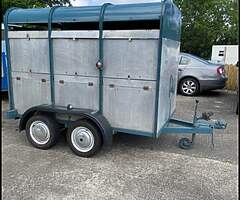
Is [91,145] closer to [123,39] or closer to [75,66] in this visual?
[75,66]

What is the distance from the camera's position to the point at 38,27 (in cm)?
504

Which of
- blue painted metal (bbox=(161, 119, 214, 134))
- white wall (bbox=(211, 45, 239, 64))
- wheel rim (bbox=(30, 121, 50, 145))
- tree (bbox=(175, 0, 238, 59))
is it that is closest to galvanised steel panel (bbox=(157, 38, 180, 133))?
blue painted metal (bbox=(161, 119, 214, 134))

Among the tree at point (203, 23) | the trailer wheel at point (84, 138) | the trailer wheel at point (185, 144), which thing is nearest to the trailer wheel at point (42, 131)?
the trailer wheel at point (84, 138)

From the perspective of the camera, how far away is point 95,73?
13.8 ft

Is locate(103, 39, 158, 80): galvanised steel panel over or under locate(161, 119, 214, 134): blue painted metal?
over

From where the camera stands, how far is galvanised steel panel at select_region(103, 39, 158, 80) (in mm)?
3840

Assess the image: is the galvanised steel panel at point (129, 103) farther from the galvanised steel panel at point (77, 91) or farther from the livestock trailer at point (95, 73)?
the galvanised steel panel at point (77, 91)

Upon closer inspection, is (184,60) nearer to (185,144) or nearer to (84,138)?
(185,144)

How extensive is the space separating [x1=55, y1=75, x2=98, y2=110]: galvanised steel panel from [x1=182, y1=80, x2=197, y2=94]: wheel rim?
21.0 ft

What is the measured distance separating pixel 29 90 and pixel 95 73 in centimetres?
132

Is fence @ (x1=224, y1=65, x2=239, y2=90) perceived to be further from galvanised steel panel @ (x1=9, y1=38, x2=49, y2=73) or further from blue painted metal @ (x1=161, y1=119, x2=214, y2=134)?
galvanised steel panel @ (x1=9, y1=38, x2=49, y2=73)

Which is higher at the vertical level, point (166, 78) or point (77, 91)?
point (166, 78)

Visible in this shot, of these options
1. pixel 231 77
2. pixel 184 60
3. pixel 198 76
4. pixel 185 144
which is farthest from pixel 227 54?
pixel 185 144

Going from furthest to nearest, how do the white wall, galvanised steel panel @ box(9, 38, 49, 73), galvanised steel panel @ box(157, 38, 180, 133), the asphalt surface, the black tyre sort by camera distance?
the white wall
the black tyre
galvanised steel panel @ box(9, 38, 49, 73)
galvanised steel panel @ box(157, 38, 180, 133)
the asphalt surface
